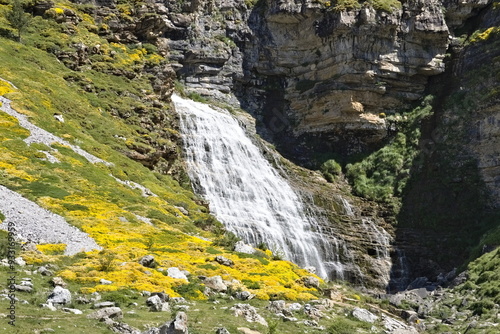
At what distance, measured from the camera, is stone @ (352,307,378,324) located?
79.9 ft

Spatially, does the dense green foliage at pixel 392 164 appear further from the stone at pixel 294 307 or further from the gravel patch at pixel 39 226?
the gravel patch at pixel 39 226

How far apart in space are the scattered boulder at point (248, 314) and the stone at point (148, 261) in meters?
5.19

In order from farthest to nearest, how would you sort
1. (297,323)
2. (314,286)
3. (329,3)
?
1. (329,3)
2. (314,286)
3. (297,323)

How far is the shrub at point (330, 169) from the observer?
6809cm

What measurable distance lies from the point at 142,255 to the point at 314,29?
5416 centimetres

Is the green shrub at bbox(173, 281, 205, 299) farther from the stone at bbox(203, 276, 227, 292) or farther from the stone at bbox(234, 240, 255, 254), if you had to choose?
the stone at bbox(234, 240, 255, 254)

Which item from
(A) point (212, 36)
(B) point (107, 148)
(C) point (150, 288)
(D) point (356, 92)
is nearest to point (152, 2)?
(A) point (212, 36)

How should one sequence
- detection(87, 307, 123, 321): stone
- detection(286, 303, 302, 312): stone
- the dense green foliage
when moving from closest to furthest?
1. detection(87, 307, 123, 321): stone
2. detection(286, 303, 302, 312): stone
3. the dense green foliage

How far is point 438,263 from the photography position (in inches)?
2228

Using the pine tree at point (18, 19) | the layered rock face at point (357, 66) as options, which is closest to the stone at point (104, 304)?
the pine tree at point (18, 19)

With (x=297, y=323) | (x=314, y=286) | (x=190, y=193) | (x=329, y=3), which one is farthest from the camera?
(x=329, y=3)

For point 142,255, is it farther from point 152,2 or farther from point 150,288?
point 152,2

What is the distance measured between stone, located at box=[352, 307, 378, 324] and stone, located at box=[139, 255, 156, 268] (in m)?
9.16

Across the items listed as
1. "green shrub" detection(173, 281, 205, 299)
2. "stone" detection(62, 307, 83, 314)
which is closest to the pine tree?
"green shrub" detection(173, 281, 205, 299)
